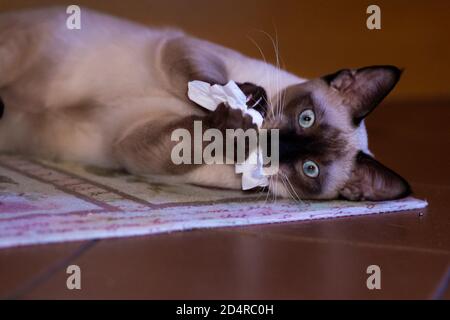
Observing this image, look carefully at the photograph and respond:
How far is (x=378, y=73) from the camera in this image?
191 cm

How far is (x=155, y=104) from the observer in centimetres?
204

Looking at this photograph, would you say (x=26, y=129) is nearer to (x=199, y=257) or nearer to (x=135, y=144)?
(x=135, y=144)

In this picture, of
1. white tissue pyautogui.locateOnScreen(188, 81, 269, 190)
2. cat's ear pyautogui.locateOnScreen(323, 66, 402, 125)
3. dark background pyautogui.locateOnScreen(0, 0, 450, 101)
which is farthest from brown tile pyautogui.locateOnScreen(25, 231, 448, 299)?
dark background pyautogui.locateOnScreen(0, 0, 450, 101)

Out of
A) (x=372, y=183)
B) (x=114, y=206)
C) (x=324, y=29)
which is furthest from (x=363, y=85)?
(x=324, y=29)

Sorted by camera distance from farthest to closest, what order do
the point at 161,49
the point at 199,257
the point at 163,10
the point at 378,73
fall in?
1. the point at 163,10
2. the point at 161,49
3. the point at 378,73
4. the point at 199,257

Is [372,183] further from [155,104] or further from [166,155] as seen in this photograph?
[155,104]

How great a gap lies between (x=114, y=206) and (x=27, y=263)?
41 cm

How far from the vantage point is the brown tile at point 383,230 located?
1.47 m

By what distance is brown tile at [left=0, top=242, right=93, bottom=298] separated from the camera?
1.10m

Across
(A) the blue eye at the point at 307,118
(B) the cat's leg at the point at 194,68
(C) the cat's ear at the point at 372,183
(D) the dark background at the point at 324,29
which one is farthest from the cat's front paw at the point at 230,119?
(D) the dark background at the point at 324,29

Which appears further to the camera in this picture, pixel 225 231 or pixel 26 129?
pixel 26 129

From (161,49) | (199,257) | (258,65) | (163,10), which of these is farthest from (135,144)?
(163,10)

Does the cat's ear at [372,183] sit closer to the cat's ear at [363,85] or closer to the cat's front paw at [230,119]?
the cat's ear at [363,85]
